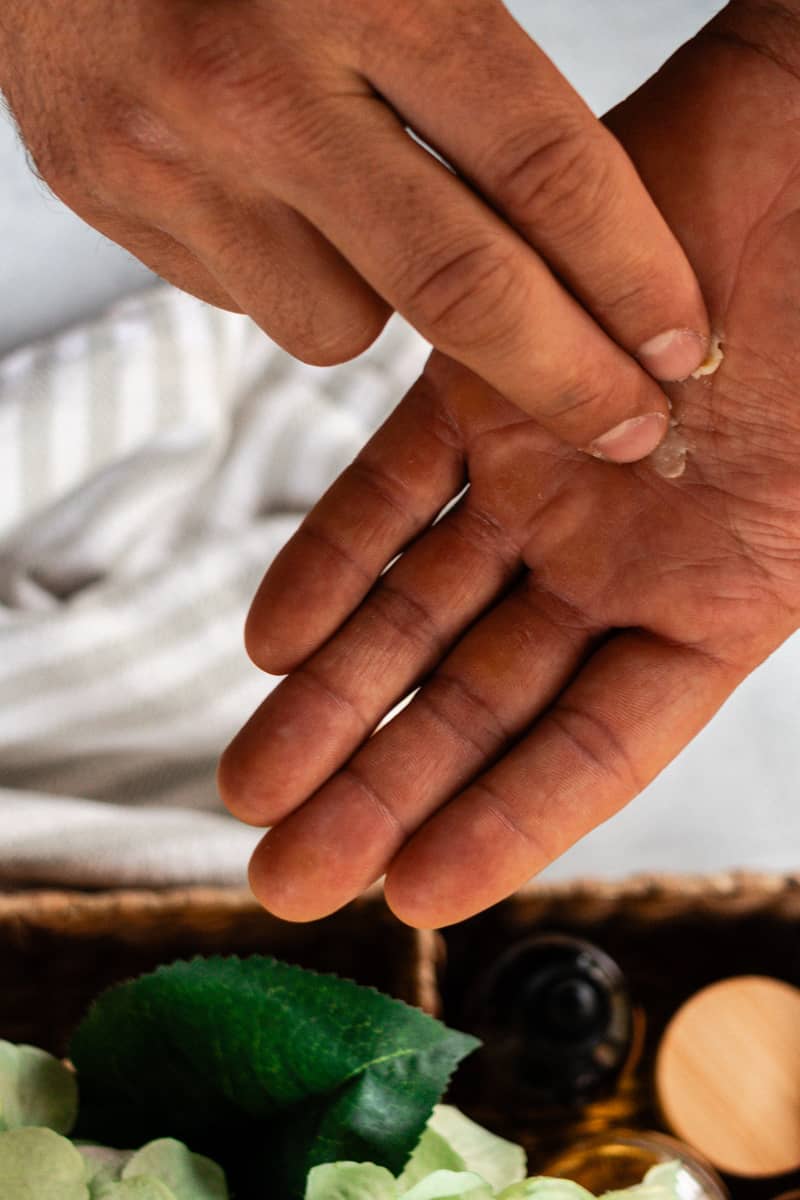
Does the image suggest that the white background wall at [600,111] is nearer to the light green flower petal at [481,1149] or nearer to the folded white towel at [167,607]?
the folded white towel at [167,607]

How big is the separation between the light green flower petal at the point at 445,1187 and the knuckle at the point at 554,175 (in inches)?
14.4

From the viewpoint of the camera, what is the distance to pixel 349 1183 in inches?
16.5

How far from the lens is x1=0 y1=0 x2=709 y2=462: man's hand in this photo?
46 centimetres

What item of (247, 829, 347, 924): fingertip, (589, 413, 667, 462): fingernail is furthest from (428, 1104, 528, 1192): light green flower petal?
(589, 413, 667, 462): fingernail

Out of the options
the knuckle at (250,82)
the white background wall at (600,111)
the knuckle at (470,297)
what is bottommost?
the white background wall at (600,111)

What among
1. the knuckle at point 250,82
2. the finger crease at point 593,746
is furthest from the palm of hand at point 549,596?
the knuckle at point 250,82

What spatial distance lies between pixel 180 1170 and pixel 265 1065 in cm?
5

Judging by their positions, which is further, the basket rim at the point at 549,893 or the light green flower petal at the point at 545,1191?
the basket rim at the point at 549,893

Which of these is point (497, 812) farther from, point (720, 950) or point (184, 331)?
point (184, 331)

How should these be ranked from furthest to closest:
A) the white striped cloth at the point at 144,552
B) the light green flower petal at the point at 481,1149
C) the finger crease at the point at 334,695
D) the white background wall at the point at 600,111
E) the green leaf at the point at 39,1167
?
the white background wall at the point at 600,111
the white striped cloth at the point at 144,552
the finger crease at the point at 334,695
the light green flower petal at the point at 481,1149
the green leaf at the point at 39,1167

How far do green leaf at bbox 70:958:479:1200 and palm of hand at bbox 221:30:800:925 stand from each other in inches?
3.3

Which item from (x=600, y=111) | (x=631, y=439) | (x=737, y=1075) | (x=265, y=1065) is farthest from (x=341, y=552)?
(x=600, y=111)

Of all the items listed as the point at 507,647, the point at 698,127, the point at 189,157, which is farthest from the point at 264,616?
the point at 698,127

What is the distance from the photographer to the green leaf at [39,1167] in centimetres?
40
